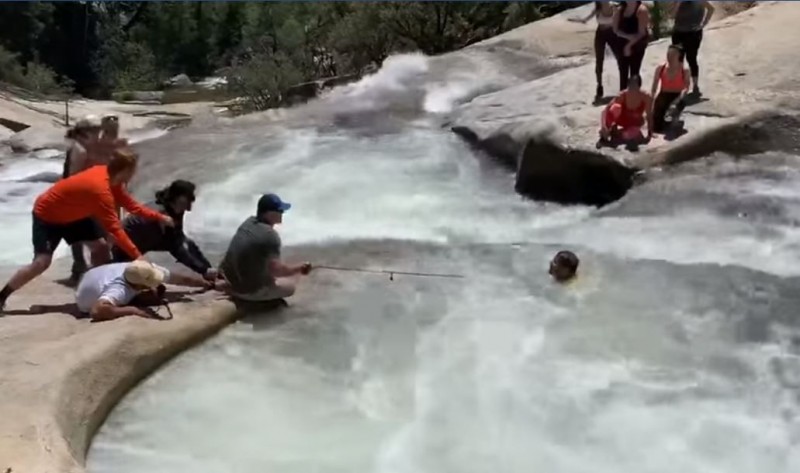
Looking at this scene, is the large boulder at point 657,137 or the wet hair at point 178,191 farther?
the large boulder at point 657,137

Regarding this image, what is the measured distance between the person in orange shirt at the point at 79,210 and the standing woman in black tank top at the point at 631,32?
5.60 meters

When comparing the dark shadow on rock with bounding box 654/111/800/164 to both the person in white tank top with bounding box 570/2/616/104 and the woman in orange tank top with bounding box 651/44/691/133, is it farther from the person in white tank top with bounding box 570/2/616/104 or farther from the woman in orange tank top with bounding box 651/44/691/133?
the person in white tank top with bounding box 570/2/616/104

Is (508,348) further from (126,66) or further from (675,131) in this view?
(126,66)

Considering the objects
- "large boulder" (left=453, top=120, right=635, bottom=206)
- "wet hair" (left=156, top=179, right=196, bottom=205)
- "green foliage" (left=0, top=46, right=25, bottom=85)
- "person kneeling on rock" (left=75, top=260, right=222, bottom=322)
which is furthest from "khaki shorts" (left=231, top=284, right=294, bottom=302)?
"green foliage" (left=0, top=46, right=25, bottom=85)

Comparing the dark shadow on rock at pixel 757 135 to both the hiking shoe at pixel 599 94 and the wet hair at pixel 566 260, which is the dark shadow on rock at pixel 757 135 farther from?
the wet hair at pixel 566 260

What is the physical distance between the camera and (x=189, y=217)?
9.38 metres

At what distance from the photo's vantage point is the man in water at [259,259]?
626 cm

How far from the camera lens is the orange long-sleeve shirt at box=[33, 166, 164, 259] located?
584cm

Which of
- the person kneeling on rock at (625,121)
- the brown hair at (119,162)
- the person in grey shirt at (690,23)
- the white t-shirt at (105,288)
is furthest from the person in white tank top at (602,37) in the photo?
the white t-shirt at (105,288)

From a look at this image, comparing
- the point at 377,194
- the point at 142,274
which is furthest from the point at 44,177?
the point at 142,274

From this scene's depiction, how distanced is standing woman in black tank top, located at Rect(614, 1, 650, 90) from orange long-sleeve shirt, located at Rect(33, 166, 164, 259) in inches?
224

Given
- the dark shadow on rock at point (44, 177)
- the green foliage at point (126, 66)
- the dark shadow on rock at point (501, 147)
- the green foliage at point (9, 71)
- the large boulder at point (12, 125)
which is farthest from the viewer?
the green foliage at point (126, 66)

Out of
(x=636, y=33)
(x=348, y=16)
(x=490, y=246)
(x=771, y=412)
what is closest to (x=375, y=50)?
(x=348, y=16)

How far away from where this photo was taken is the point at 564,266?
22.6ft
